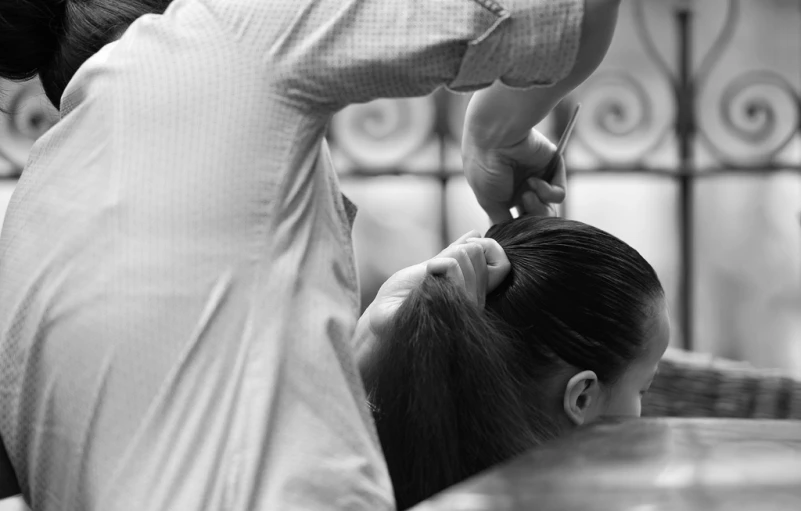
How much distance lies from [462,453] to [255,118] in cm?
46

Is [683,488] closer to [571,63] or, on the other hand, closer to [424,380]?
[571,63]

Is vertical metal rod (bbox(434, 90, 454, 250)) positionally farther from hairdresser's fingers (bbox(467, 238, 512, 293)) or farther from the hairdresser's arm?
hairdresser's fingers (bbox(467, 238, 512, 293))

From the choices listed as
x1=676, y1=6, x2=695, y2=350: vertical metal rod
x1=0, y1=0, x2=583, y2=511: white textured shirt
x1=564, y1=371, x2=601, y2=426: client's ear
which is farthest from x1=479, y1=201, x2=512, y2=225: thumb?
x1=676, y1=6, x2=695, y2=350: vertical metal rod

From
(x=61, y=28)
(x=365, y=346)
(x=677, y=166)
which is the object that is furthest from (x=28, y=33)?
(x=677, y=166)

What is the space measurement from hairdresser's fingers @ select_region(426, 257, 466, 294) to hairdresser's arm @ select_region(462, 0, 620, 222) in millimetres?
192

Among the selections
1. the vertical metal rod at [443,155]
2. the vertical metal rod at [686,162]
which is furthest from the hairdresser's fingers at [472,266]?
the vertical metal rod at [686,162]

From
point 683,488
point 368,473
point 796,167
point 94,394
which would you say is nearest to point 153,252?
point 94,394

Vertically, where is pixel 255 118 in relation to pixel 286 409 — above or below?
above

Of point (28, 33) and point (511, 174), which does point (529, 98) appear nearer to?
point (511, 174)

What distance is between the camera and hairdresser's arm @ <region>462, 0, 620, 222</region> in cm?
107

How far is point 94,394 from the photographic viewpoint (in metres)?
0.90

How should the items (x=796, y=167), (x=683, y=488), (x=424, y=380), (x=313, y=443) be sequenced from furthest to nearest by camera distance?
1. (x=796, y=167)
2. (x=424, y=380)
3. (x=313, y=443)
4. (x=683, y=488)

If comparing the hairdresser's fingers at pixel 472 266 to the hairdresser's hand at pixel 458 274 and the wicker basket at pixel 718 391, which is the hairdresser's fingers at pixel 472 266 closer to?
the hairdresser's hand at pixel 458 274

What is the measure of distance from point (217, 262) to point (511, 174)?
1.92 ft
